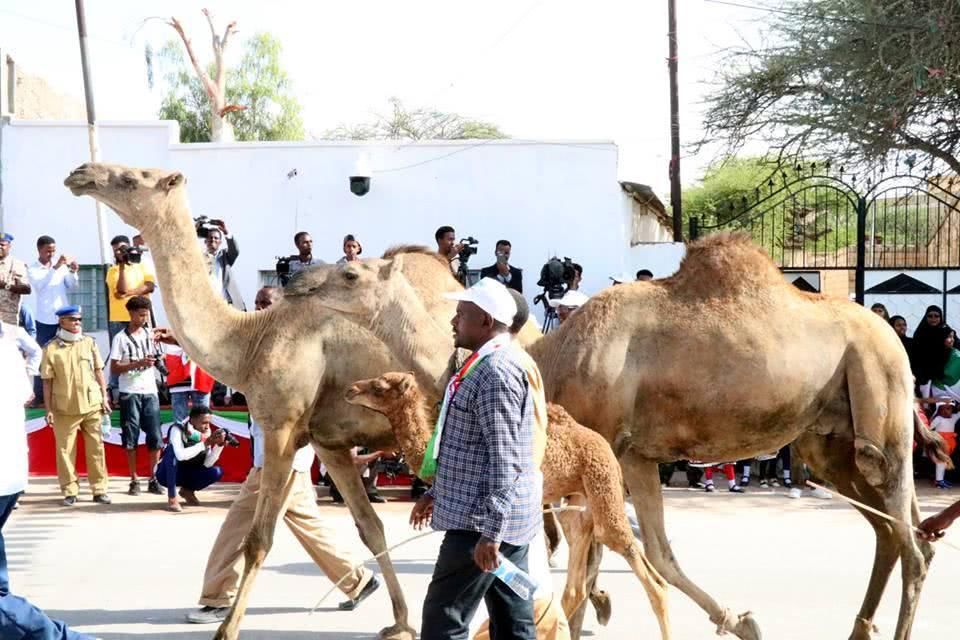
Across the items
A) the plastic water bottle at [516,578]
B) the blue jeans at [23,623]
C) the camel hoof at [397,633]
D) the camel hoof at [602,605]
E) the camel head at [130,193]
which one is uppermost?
the camel head at [130,193]

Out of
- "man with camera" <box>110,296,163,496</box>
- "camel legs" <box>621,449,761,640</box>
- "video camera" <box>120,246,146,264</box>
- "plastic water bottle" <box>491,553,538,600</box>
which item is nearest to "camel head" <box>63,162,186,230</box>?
"camel legs" <box>621,449,761,640</box>

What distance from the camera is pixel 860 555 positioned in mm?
9922

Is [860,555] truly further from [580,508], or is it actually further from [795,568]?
[580,508]

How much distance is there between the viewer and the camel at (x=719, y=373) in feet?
23.5

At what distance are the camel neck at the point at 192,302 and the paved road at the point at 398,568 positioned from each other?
1.61 meters

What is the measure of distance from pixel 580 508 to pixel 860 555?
4.48 metres

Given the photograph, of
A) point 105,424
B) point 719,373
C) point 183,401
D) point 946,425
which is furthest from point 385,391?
point 946,425

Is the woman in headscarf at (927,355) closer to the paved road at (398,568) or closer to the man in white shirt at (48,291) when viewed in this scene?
the paved road at (398,568)

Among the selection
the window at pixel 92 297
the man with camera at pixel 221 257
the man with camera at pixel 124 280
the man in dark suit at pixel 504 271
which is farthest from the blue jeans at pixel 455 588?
the window at pixel 92 297

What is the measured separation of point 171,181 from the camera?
748 centimetres

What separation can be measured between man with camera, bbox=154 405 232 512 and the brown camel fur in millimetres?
5374

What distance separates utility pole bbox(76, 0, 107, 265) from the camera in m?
19.9

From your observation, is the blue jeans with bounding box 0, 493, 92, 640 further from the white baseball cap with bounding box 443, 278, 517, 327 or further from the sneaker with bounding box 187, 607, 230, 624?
the white baseball cap with bounding box 443, 278, 517, 327

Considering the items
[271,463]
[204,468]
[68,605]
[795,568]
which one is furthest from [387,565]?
[204,468]
